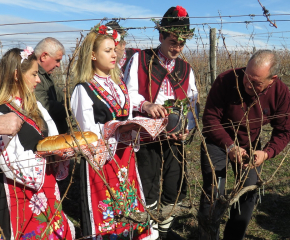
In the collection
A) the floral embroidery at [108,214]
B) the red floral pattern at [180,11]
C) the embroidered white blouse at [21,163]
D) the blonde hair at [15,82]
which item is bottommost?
the floral embroidery at [108,214]

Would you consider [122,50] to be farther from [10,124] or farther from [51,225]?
[51,225]

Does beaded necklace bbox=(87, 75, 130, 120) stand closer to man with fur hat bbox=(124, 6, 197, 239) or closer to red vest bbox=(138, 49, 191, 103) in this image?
man with fur hat bbox=(124, 6, 197, 239)

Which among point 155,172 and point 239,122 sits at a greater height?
point 239,122

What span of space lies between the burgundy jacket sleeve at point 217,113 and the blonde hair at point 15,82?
4.36ft

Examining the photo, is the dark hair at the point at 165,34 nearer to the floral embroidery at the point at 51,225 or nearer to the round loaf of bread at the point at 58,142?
the round loaf of bread at the point at 58,142

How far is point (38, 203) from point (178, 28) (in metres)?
1.77

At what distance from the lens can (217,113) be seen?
2619 mm

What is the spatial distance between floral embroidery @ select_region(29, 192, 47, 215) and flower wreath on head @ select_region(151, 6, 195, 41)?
162 cm

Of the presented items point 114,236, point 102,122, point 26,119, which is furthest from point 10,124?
point 114,236

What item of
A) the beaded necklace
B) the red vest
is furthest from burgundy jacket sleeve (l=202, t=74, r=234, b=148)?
the beaded necklace

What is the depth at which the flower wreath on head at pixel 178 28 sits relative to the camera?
271 centimetres


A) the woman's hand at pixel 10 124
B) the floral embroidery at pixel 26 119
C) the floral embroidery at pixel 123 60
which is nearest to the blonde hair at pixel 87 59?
the floral embroidery at pixel 26 119

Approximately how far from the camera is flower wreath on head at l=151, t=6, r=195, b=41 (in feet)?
8.88

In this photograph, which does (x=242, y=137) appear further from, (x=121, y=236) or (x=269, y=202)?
(x=269, y=202)
